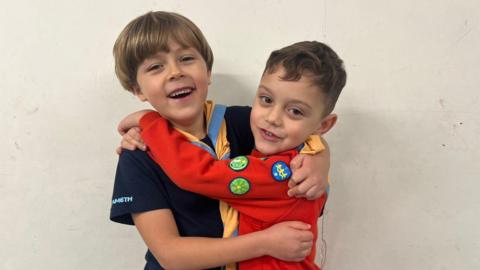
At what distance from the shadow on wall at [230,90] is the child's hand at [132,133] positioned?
31 cm

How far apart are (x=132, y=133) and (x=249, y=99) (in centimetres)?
43

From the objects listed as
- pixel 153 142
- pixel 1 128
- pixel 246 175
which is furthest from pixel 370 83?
pixel 1 128

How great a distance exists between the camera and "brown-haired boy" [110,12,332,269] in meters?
0.83

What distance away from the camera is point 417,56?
116 cm

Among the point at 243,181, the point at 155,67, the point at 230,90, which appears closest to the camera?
the point at 243,181

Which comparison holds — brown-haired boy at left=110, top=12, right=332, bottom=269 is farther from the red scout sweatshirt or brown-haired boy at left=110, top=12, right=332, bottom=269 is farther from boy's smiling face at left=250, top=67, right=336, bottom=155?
boy's smiling face at left=250, top=67, right=336, bottom=155

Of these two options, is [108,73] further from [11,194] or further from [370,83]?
[370,83]

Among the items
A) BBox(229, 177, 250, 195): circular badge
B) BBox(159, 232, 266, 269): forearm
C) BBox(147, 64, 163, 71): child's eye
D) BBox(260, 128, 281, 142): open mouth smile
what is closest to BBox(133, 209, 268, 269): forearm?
BBox(159, 232, 266, 269): forearm

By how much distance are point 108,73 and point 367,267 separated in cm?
105

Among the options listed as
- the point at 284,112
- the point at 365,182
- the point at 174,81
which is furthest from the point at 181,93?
the point at 365,182

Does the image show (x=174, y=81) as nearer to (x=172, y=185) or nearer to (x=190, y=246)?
(x=172, y=185)

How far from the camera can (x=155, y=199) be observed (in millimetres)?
855

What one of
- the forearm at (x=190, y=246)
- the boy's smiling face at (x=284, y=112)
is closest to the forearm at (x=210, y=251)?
the forearm at (x=190, y=246)

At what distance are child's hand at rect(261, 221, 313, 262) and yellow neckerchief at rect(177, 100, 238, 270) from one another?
97 mm
